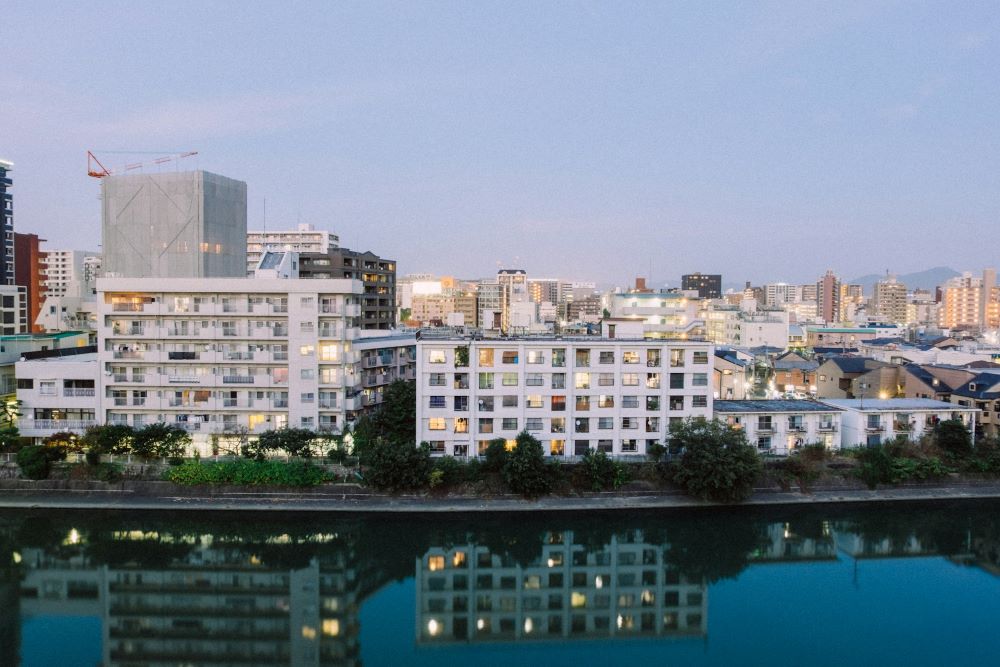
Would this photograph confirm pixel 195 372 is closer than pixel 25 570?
No

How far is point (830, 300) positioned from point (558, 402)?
349 feet

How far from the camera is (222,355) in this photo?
937 inches

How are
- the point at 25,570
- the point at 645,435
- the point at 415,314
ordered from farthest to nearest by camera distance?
the point at 415,314 < the point at 645,435 < the point at 25,570

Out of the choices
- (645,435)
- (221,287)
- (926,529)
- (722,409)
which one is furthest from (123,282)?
(926,529)

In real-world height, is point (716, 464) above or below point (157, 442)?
below

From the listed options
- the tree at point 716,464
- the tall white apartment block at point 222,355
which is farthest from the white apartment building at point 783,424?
the tall white apartment block at point 222,355

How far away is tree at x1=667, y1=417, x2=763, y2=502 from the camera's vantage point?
20.9 m

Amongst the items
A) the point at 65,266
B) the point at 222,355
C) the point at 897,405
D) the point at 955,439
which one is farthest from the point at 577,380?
the point at 65,266

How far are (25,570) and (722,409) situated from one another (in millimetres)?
22663

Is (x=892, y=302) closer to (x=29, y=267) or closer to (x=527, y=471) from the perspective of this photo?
(x=527, y=471)

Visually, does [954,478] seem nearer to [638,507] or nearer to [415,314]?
[638,507]

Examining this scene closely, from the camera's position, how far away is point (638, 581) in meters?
18.5

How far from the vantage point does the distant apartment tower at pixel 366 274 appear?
147 ft

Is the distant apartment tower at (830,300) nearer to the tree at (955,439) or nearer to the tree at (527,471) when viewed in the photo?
the tree at (955,439)
